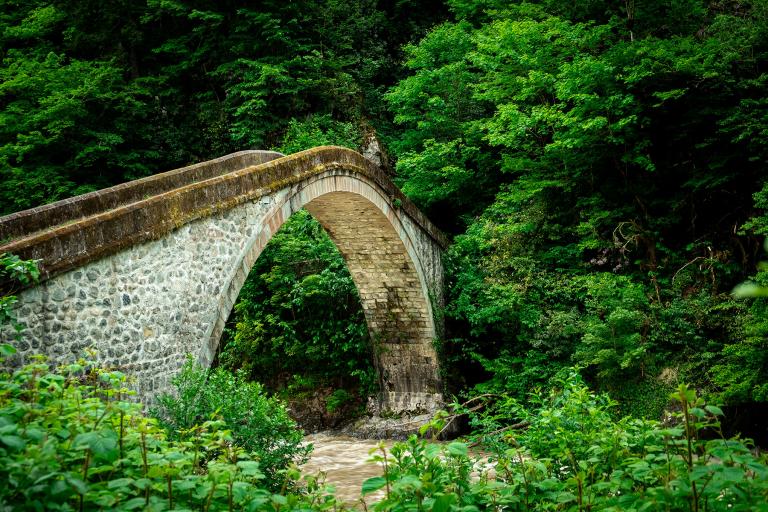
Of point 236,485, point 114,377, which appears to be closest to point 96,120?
point 114,377

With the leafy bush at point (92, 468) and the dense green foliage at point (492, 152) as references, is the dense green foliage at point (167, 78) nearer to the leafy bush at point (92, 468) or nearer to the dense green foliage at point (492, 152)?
the dense green foliage at point (492, 152)

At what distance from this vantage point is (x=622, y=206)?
11461mm

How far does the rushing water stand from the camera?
9.20 metres

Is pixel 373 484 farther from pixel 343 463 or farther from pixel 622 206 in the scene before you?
pixel 622 206

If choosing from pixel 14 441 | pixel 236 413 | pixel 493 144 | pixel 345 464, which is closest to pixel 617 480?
pixel 14 441

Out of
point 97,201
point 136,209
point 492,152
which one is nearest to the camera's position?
point 136,209

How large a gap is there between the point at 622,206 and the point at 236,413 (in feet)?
28.1

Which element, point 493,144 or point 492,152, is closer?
point 493,144

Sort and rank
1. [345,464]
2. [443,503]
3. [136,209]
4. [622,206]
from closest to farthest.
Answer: [443,503], [136,209], [345,464], [622,206]

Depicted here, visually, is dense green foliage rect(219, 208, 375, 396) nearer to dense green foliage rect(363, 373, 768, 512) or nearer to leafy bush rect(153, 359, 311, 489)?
leafy bush rect(153, 359, 311, 489)

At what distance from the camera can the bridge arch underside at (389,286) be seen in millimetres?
11008

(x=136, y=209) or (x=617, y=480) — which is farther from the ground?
(x=136, y=209)

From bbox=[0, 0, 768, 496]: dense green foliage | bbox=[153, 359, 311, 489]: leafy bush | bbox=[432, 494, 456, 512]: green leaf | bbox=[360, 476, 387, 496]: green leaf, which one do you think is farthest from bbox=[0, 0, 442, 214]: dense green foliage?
bbox=[432, 494, 456, 512]: green leaf

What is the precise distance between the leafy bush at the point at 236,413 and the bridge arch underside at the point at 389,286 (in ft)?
15.0
